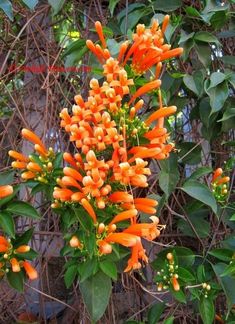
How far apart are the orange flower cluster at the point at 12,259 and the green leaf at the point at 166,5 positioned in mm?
861

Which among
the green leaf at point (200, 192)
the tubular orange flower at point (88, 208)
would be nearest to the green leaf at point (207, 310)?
the green leaf at point (200, 192)

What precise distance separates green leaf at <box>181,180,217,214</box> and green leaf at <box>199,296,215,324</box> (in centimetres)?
26

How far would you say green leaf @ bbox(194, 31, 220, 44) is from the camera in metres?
1.39

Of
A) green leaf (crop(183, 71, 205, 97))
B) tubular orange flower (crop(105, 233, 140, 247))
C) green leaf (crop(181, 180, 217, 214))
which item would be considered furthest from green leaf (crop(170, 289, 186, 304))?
green leaf (crop(183, 71, 205, 97))

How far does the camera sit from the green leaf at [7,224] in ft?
3.48

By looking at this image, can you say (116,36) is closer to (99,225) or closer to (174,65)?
(174,65)

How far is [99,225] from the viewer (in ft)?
3.19

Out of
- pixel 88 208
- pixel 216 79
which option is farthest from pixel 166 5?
pixel 88 208

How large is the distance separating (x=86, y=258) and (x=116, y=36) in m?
0.81

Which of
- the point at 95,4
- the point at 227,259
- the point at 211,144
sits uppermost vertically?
the point at 95,4

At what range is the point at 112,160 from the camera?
0.98 m

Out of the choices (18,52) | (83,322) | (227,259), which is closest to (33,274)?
(83,322)

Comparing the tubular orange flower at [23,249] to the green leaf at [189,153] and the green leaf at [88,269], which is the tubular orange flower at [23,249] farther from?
the green leaf at [189,153]

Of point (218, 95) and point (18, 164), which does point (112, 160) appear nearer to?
point (18, 164)
